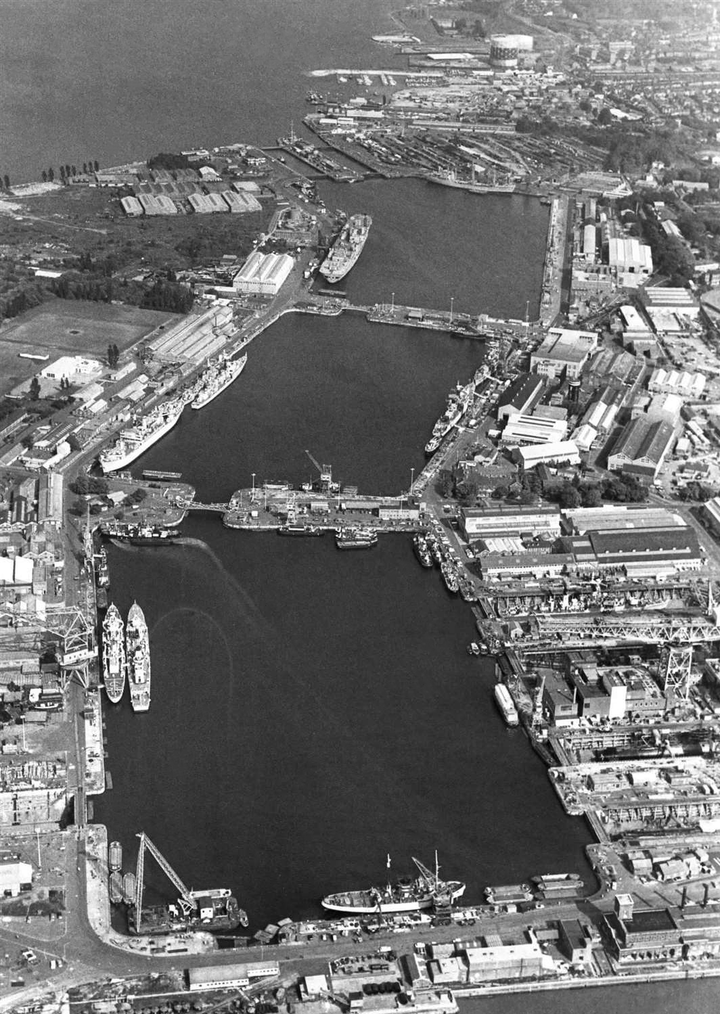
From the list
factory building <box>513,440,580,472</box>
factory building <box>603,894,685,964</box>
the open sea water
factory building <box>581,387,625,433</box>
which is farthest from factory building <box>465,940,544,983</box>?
factory building <box>581,387,625,433</box>

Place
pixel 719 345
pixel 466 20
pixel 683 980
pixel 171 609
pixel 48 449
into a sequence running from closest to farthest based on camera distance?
1. pixel 683 980
2. pixel 171 609
3. pixel 48 449
4. pixel 719 345
5. pixel 466 20

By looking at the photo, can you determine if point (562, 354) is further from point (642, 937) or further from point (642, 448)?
point (642, 937)

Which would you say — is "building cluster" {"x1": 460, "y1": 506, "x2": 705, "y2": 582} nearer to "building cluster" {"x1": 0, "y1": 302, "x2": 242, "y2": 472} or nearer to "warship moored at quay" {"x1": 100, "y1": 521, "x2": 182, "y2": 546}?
"warship moored at quay" {"x1": 100, "y1": 521, "x2": 182, "y2": 546}

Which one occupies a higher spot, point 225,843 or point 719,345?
point 719,345

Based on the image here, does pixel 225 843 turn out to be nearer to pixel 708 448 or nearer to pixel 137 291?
pixel 708 448

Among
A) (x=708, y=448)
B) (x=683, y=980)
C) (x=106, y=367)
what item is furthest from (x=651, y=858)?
(x=106, y=367)
